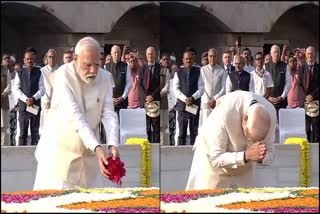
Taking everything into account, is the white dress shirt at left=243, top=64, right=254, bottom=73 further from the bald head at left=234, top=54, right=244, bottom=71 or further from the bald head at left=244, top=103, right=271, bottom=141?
the bald head at left=244, top=103, right=271, bottom=141

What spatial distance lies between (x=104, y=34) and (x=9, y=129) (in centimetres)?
83

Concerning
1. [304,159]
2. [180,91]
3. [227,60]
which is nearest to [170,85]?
[180,91]

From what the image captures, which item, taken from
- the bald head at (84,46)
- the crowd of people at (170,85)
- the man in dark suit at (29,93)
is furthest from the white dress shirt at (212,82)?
the man in dark suit at (29,93)

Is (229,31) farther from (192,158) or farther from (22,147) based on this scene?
(22,147)

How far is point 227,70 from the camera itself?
1219 centimetres

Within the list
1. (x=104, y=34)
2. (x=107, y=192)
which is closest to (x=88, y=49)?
(x=104, y=34)

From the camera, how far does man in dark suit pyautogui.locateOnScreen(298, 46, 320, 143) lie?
12.5m

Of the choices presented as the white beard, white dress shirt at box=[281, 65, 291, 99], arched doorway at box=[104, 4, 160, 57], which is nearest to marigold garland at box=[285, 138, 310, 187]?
white dress shirt at box=[281, 65, 291, 99]

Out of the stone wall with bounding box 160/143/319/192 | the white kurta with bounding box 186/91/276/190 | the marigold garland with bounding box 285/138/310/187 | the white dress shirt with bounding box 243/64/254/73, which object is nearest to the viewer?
the stone wall with bounding box 160/143/319/192

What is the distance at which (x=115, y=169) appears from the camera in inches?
471

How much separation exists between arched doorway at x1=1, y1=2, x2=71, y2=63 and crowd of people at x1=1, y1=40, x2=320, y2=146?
0.05m

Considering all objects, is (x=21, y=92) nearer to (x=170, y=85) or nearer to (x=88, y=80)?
(x=88, y=80)

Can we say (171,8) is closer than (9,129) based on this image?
Yes

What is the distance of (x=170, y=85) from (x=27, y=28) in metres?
0.98
